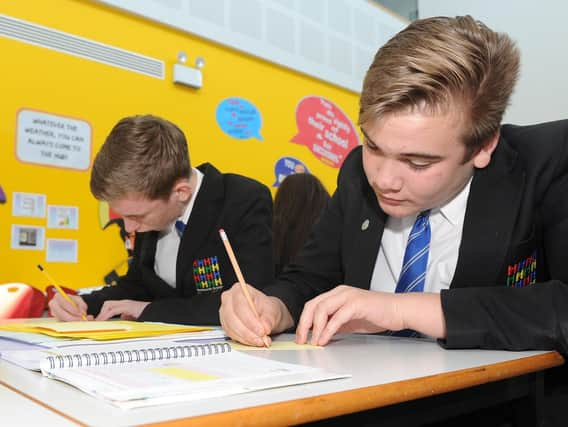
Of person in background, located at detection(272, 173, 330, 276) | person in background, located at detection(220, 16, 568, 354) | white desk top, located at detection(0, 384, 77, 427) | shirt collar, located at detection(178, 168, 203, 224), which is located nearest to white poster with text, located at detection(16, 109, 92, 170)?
person in background, located at detection(272, 173, 330, 276)

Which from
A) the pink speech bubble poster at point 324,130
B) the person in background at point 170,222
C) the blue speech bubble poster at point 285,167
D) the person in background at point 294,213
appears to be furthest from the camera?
the pink speech bubble poster at point 324,130

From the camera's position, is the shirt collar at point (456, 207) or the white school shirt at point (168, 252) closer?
the shirt collar at point (456, 207)

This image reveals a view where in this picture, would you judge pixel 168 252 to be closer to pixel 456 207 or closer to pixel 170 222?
pixel 170 222

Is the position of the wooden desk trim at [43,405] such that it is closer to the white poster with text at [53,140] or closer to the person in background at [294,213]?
the person in background at [294,213]

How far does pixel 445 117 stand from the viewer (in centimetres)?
95

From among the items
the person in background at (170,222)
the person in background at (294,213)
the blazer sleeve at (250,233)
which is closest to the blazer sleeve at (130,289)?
the person in background at (170,222)

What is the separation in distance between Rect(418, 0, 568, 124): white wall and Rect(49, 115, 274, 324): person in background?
205 cm

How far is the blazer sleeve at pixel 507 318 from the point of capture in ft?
2.84

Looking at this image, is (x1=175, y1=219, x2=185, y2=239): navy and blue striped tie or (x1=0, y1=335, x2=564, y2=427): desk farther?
(x1=175, y1=219, x2=185, y2=239): navy and blue striped tie

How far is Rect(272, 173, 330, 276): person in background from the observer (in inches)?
A: 96.0

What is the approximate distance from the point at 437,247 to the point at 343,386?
1.98 feet

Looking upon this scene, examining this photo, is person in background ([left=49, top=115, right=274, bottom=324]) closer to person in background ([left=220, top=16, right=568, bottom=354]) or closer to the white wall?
person in background ([left=220, top=16, right=568, bottom=354])

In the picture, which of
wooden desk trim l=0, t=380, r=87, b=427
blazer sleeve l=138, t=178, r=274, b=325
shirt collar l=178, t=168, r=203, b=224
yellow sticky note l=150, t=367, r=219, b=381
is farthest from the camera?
shirt collar l=178, t=168, r=203, b=224

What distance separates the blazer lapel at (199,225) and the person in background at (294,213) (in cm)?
71
